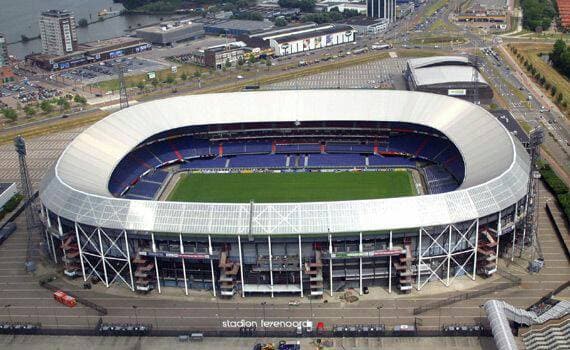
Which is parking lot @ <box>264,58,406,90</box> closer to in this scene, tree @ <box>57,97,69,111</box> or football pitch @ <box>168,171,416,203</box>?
tree @ <box>57,97,69,111</box>

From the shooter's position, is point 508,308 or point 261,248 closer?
point 508,308

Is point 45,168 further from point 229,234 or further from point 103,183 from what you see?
point 229,234

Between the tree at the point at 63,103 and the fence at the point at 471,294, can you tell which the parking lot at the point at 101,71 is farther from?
the fence at the point at 471,294

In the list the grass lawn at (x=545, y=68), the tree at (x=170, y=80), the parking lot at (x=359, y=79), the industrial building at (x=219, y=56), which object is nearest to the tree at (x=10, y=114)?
the tree at (x=170, y=80)

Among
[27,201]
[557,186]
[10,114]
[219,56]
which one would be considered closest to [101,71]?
[219,56]

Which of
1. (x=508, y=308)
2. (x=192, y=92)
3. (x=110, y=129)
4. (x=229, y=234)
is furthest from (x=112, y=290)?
(x=192, y=92)

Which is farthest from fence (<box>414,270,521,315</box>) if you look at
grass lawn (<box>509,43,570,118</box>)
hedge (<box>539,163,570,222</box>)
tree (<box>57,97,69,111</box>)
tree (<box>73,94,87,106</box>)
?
tree (<box>73,94,87,106</box>)

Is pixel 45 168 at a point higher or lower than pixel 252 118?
lower
